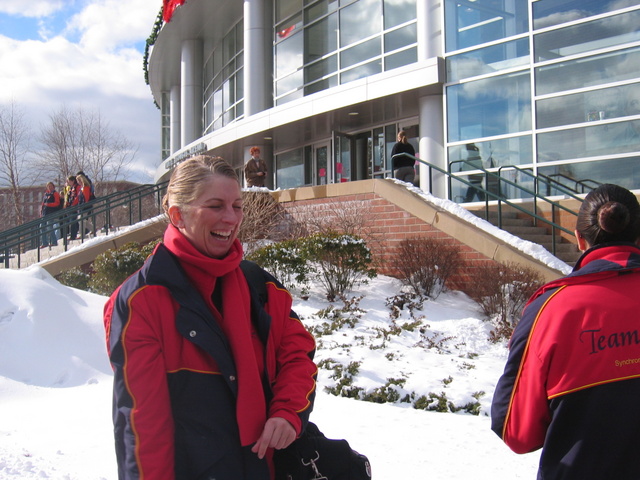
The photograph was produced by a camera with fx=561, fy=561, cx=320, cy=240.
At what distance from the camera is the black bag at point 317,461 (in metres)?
1.86

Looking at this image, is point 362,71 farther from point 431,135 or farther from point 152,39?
point 152,39

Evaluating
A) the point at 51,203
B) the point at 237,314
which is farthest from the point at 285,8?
the point at 237,314

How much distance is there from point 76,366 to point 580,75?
10286 mm

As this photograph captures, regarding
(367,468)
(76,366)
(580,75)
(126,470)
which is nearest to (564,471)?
(367,468)

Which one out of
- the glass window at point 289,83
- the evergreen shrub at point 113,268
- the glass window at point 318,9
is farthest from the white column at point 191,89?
the evergreen shrub at point 113,268

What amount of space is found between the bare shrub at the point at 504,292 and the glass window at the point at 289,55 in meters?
11.7

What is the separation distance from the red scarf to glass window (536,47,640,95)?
423 inches

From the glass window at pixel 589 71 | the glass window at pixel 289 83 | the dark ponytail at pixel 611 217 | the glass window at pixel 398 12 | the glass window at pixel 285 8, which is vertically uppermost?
the glass window at pixel 285 8

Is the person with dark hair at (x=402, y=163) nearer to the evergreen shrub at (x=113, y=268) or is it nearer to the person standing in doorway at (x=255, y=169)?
the person standing in doorway at (x=255, y=169)

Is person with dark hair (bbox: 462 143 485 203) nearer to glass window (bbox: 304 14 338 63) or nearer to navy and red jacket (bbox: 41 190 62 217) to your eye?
glass window (bbox: 304 14 338 63)

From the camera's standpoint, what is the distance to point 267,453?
6.11ft

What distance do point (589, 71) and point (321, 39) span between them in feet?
27.9

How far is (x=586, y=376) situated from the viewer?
178cm

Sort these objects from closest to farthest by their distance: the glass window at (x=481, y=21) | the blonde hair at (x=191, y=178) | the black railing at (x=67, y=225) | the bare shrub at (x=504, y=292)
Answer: the blonde hair at (x=191, y=178) < the bare shrub at (x=504, y=292) < the black railing at (x=67, y=225) < the glass window at (x=481, y=21)
